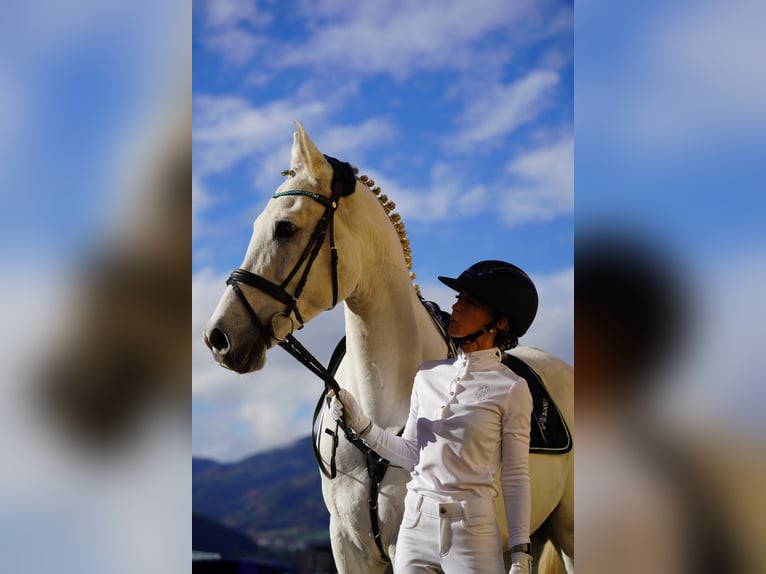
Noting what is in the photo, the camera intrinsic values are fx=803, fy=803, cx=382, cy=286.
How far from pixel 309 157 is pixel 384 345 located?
2.12 feet

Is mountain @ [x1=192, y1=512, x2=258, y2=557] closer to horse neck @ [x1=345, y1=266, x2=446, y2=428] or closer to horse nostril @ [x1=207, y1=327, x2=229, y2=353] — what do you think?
horse neck @ [x1=345, y1=266, x2=446, y2=428]

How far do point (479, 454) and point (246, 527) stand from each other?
685 centimetres

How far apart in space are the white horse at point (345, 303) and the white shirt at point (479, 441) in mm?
601

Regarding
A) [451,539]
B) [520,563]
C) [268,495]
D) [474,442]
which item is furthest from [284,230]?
[268,495]

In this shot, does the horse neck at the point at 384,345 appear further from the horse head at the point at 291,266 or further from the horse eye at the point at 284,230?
the horse eye at the point at 284,230

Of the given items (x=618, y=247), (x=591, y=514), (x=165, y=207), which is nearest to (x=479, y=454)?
(x=591, y=514)

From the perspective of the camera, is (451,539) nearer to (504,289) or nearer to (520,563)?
(520,563)

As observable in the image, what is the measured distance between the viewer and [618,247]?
1.28 metres

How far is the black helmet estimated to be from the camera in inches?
76.9

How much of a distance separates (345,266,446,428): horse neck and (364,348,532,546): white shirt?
59 cm

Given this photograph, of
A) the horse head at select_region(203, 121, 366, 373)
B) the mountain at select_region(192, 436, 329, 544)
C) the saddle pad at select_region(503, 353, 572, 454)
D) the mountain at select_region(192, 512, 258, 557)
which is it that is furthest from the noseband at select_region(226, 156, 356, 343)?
the mountain at select_region(192, 436, 329, 544)

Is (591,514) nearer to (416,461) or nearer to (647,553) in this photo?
(647,553)

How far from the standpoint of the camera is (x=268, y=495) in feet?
27.4

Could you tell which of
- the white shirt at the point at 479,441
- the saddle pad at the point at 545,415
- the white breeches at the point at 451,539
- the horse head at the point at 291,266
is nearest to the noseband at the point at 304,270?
the horse head at the point at 291,266
